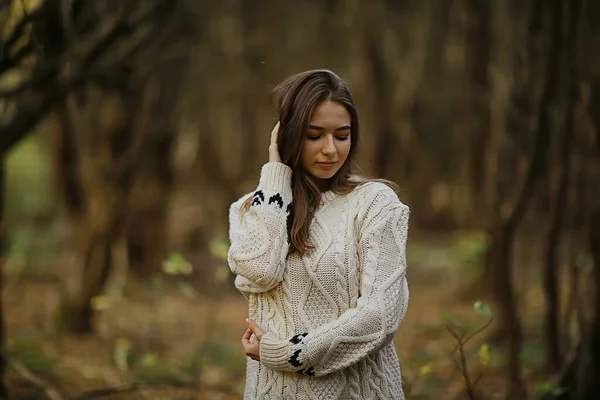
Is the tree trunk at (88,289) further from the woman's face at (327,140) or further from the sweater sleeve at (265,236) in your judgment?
the woman's face at (327,140)

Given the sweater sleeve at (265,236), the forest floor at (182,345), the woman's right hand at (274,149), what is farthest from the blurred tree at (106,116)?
the sweater sleeve at (265,236)

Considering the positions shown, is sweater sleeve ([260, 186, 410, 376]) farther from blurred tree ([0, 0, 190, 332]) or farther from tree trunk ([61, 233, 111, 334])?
tree trunk ([61, 233, 111, 334])

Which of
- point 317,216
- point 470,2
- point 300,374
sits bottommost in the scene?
point 300,374

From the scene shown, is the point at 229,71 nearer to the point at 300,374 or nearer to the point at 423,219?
the point at 423,219

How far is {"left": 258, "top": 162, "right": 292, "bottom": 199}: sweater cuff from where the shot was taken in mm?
3422

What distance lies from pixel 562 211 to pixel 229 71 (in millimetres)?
10515

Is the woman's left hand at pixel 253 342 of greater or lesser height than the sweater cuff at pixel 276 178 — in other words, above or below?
below

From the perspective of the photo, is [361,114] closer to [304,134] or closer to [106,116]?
[106,116]

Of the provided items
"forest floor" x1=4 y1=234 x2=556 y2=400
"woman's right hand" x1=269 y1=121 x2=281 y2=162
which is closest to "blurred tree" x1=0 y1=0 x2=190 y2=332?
"forest floor" x1=4 y1=234 x2=556 y2=400

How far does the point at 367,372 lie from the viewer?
3314mm

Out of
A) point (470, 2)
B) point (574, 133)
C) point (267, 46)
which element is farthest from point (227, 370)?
point (267, 46)

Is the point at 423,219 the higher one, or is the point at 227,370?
the point at 423,219

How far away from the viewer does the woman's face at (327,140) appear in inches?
130

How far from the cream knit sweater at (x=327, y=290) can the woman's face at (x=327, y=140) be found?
124 millimetres
